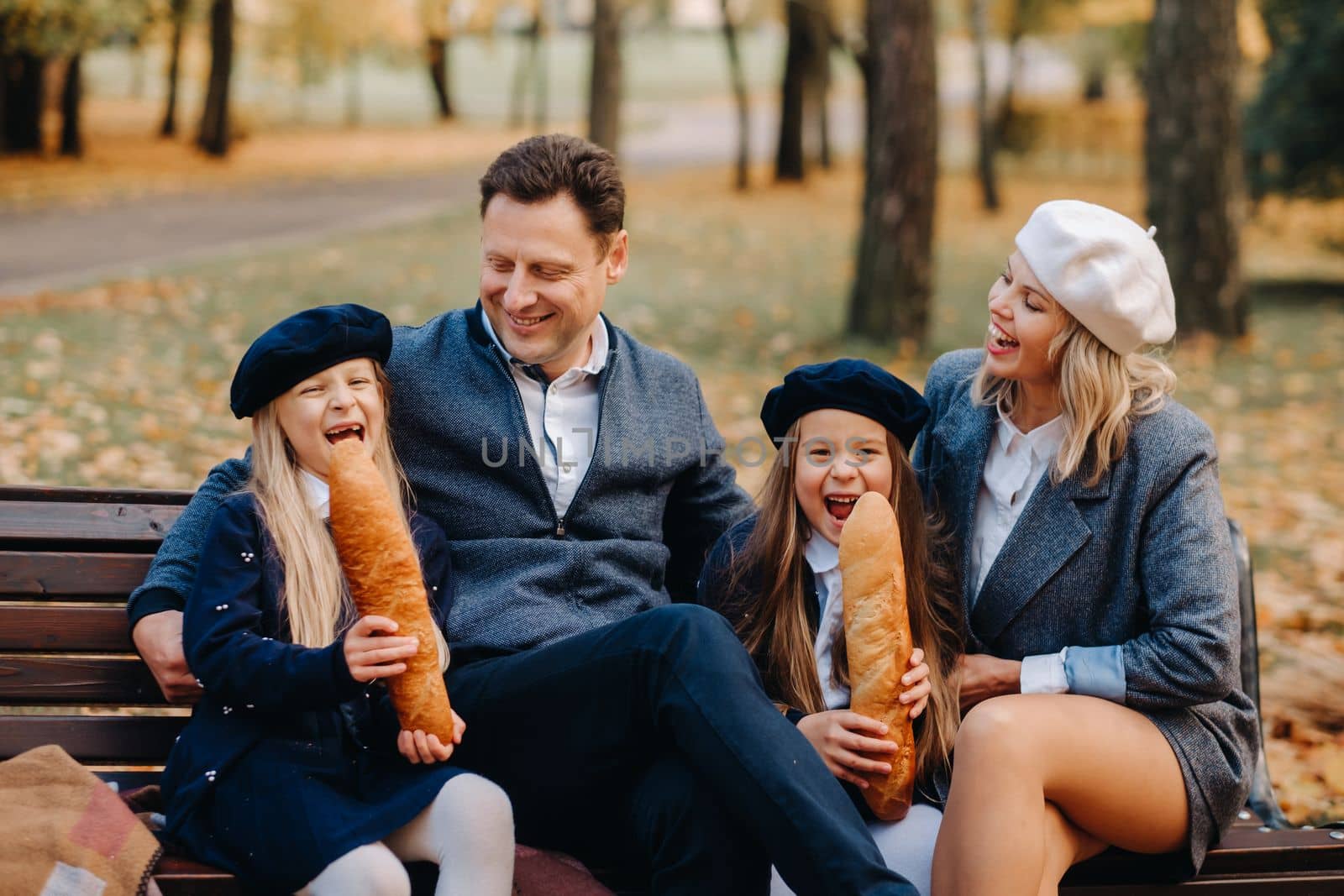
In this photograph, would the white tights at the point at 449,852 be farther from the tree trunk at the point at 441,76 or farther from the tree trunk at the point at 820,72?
the tree trunk at the point at 441,76

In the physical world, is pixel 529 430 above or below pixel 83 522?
above

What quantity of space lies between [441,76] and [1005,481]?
31581 millimetres

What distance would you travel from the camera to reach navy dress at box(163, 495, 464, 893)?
2.85m

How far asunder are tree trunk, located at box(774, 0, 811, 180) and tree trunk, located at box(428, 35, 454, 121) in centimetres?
903

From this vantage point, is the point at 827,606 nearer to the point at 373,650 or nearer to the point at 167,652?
the point at 373,650

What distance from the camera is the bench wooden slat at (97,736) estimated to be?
331cm

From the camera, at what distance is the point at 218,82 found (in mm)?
22078

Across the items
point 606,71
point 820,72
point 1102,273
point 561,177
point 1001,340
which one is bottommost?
point 1001,340

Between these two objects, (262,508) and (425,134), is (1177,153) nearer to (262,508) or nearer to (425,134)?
(262,508)

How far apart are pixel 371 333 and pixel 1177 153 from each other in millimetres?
9451

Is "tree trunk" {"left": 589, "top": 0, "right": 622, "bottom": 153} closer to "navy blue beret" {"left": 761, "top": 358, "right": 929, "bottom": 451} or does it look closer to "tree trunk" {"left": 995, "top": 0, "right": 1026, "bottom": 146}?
"navy blue beret" {"left": 761, "top": 358, "right": 929, "bottom": 451}

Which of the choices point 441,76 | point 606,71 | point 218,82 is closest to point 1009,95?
point 441,76

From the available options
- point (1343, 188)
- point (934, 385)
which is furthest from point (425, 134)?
point (934, 385)

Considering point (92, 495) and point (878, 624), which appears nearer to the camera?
point (878, 624)
